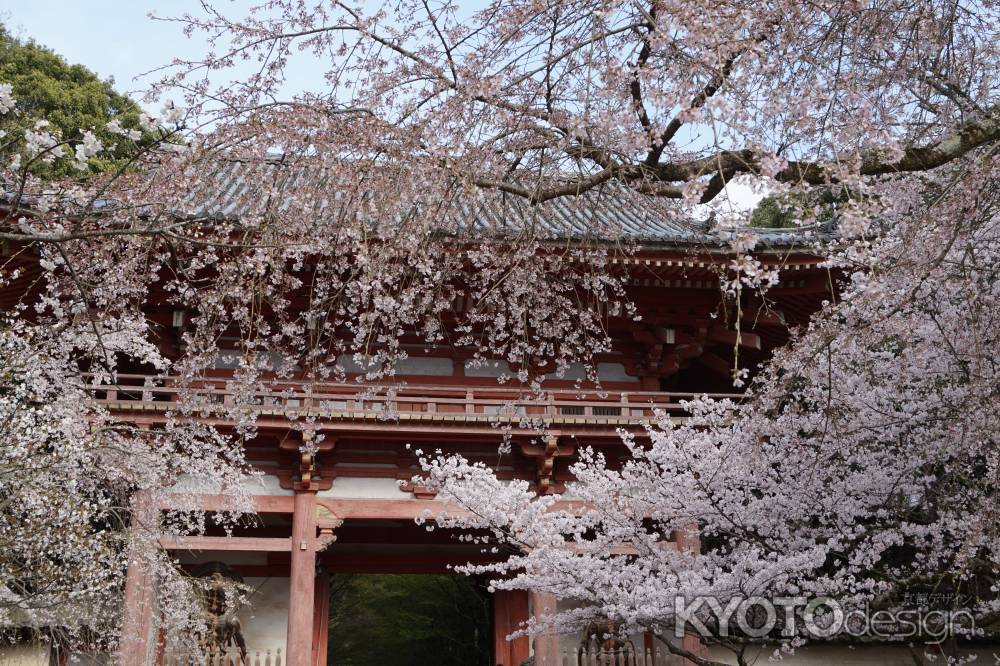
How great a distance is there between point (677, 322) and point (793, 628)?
396cm

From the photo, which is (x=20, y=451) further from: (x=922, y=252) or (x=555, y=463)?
(x=922, y=252)

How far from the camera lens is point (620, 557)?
952 cm

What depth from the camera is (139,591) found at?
356 inches

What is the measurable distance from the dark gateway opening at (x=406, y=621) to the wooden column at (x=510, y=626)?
658cm

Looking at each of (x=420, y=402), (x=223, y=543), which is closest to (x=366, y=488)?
(x=420, y=402)

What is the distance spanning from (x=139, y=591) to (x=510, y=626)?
5.12 m

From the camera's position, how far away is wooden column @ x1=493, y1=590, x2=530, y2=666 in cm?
1190

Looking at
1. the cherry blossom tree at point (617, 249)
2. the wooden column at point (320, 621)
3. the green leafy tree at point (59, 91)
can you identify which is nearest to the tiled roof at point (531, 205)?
the cherry blossom tree at point (617, 249)

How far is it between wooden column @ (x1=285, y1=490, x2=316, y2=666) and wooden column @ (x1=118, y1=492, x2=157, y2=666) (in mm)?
1466

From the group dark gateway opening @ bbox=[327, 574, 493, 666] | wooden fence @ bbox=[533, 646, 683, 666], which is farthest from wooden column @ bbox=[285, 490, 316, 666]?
dark gateway opening @ bbox=[327, 574, 493, 666]

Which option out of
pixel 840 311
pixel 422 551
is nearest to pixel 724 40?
pixel 840 311

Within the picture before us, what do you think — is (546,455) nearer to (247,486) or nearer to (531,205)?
(247,486)

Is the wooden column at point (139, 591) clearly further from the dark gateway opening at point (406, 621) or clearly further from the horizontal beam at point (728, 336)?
the dark gateway opening at point (406, 621)

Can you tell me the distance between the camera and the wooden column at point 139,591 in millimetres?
8758
